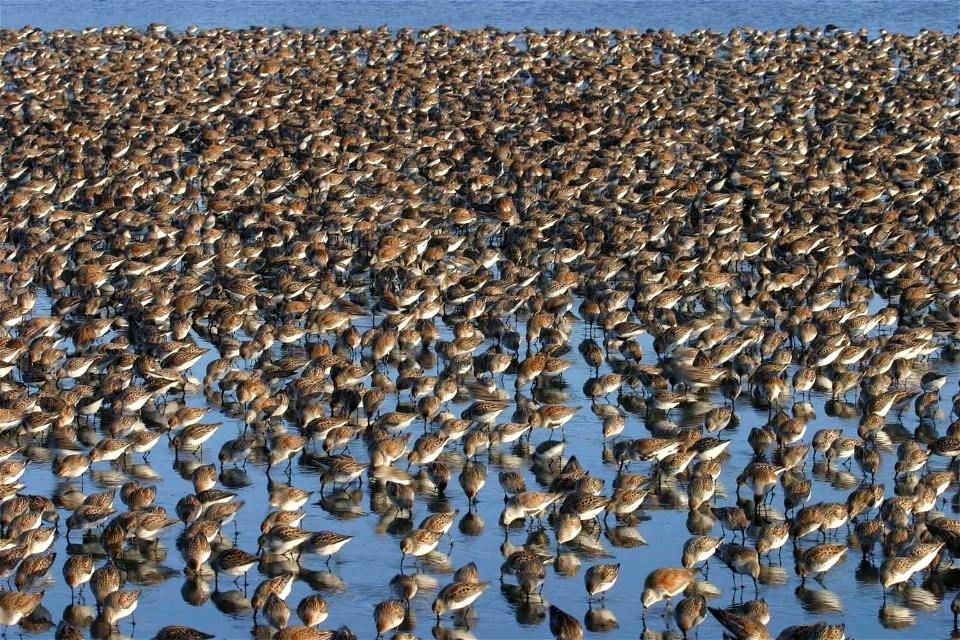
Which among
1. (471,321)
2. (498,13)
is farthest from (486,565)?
(498,13)

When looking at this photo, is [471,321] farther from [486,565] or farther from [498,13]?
[498,13]

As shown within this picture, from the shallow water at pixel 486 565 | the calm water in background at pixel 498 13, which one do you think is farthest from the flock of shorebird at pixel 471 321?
the calm water in background at pixel 498 13

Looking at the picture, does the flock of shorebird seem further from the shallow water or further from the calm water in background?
the calm water in background

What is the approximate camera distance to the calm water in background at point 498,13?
5275 centimetres

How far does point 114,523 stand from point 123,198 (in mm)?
12886

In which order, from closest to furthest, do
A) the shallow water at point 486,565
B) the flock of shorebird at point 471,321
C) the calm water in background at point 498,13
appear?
the shallow water at point 486,565, the flock of shorebird at point 471,321, the calm water in background at point 498,13

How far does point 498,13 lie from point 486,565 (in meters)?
44.5

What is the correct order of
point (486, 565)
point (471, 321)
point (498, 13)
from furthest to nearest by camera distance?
1. point (498, 13)
2. point (471, 321)
3. point (486, 565)

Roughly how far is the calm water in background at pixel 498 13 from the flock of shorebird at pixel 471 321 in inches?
681

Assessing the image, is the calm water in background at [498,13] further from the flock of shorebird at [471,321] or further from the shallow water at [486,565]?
the shallow water at [486,565]

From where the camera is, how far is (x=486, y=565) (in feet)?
44.4

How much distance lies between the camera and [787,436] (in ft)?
51.1

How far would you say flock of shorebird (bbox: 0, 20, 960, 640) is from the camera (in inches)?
533

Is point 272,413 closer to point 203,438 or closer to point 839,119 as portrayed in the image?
point 203,438
